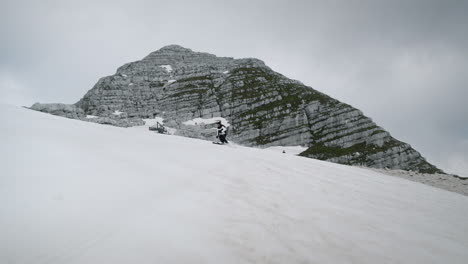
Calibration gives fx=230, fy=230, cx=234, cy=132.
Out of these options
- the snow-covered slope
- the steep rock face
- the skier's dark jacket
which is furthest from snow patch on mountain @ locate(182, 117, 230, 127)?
the snow-covered slope

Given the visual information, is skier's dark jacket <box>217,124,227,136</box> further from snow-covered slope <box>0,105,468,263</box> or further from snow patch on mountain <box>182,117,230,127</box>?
snow patch on mountain <box>182,117,230,127</box>

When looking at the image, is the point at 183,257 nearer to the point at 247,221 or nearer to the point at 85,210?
the point at 247,221

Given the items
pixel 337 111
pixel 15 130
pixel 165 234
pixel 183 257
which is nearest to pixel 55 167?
pixel 15 130

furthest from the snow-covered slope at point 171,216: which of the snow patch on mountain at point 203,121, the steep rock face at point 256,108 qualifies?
the snow patch on mountain at point 203,121

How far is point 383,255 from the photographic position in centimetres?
374

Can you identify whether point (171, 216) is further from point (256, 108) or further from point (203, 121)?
point (256, 108)

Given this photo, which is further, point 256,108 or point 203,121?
point 256,108

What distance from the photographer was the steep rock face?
112 m

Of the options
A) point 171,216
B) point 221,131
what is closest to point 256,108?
point 221,131

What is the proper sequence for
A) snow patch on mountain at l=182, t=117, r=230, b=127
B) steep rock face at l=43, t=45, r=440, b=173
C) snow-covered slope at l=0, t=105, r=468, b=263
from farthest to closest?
snow patch on mountain at l=182, t=117, r=230, b=127 < steep rock face at l=43, t=45, r=440, b=173 < snow-covered slope at l=0, t=105, r=468, b=263

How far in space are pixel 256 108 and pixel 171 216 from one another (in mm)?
150098

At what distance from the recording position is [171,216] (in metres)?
3.84

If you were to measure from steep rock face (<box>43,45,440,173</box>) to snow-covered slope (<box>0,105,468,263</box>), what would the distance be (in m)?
107

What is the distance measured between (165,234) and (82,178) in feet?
7.51
